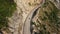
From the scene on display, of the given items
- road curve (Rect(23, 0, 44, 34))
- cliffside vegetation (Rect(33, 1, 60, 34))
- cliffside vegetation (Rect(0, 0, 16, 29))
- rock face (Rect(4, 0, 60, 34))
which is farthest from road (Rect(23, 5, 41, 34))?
cliffside vegetation (Rect(33, 1, 60, 34))

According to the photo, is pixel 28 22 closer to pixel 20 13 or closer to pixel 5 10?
pixel 20 13

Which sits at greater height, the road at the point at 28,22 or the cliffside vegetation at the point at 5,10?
the cliffside vegetation at the point at 5,10

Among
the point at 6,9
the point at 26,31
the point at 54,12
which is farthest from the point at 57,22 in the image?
the point at 6,9

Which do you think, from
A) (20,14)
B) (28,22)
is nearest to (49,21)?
(28,22)

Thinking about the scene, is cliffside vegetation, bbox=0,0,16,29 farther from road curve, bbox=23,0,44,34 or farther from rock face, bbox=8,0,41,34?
road curve, bbox=23,0,44,34

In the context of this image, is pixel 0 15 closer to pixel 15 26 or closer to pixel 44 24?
pixel 15 26

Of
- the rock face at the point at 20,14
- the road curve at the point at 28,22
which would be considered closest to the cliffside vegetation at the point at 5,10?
the rock face at the point at 20,14

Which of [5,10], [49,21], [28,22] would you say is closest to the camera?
[49,21]

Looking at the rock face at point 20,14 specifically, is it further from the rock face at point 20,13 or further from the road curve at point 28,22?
the road curve at point 28,22
